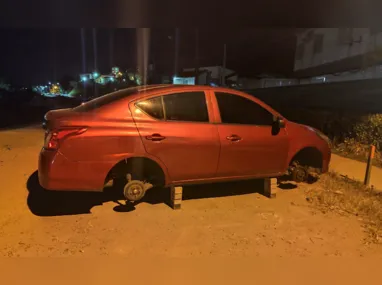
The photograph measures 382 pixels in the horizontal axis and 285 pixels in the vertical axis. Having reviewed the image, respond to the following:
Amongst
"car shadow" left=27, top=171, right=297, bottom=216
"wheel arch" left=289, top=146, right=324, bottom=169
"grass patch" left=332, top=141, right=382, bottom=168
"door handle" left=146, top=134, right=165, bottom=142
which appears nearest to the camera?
"door handle" left=146, top=134, right=165, bottom=142

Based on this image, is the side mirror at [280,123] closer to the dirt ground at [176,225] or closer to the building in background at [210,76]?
the dirt ground at [176,225]

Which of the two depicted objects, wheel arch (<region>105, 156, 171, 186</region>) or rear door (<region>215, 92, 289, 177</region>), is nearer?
wheel arch (<region>105, 156, 171, 186</region>)

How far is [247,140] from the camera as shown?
16.1ft

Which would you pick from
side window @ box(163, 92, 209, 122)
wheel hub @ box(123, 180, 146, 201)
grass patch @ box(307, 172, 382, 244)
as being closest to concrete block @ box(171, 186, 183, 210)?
wheel hub @ box(123, 180, 146, 201)

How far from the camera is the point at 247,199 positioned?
17.4 feet

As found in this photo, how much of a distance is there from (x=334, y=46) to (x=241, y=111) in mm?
16731

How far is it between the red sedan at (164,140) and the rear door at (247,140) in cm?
1

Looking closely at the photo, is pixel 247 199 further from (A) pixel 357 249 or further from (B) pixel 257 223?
(A) pixel 357 249

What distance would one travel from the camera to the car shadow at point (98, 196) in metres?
4.71

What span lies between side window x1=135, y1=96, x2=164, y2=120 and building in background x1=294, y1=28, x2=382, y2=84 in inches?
502

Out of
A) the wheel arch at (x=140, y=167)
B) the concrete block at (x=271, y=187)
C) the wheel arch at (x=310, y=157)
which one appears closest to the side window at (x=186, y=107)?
the wheel arch at (x=140, y=167)

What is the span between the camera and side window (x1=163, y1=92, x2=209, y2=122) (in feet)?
15.1

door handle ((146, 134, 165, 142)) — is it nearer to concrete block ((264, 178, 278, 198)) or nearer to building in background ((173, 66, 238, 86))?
concrete block ((264, 178, 278, 198))

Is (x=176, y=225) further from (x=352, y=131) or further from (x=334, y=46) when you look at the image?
(x=334, y=46)
